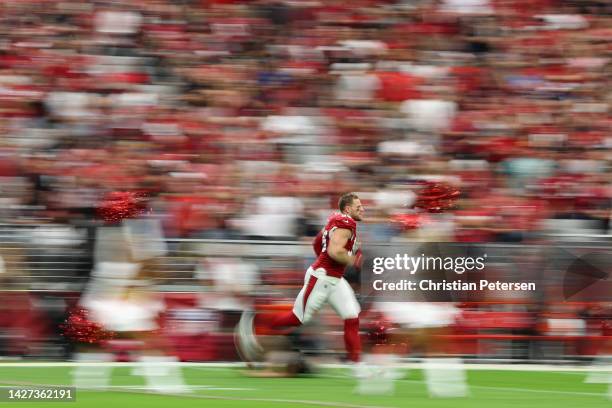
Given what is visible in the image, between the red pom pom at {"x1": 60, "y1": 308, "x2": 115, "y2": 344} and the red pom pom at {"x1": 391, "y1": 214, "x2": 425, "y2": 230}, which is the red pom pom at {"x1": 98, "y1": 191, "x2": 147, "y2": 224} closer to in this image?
the red pom pom at {"x1": 60, "y1": 308, "x2": 115, "y2": 344}

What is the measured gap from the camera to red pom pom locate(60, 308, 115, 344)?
1101 centimetres

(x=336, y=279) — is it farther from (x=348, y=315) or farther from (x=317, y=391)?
(x=317, y=391)

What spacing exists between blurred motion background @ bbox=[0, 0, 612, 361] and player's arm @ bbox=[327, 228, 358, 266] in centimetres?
106

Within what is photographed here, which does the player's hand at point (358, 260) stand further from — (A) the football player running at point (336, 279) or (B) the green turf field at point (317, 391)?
(B) the green turf field at point (317, 391)

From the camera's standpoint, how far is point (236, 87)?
13.6 metres

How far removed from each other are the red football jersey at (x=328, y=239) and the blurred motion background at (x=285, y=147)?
0.97 meters

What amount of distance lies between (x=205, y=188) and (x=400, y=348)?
2.99m

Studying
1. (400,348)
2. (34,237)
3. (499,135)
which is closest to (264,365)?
(400,348)

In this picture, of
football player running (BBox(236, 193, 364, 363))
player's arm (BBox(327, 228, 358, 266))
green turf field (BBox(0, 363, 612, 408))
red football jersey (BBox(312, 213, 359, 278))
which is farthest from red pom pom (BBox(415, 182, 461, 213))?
player's arm (BBox(327, 228, 358, 266))

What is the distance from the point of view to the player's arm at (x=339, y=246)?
363 inches

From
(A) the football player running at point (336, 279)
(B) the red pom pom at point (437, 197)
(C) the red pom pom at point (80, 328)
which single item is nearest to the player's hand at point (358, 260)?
(A) the football player running at point (336, 279)

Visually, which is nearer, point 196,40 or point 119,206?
point 119,206

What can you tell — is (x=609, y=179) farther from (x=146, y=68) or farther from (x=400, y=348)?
(x=146, y=68)

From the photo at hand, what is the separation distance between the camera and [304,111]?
13.2m
